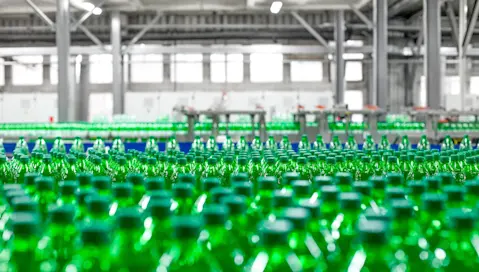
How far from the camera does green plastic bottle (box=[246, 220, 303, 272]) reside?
1.15 metres

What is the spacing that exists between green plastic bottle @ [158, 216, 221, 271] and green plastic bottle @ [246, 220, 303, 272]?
0.33 ft

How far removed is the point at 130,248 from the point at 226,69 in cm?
2066

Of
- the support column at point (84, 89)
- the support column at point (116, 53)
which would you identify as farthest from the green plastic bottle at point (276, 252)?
the support column at point (84, 89)

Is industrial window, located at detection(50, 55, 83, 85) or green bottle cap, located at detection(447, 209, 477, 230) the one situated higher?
industrial window, located at detection(50, 55, 83, 85)

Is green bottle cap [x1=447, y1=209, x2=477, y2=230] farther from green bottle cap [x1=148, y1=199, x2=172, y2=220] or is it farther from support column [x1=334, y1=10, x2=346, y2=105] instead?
support column [x1=334, y1=10, x2=346, y2=105]

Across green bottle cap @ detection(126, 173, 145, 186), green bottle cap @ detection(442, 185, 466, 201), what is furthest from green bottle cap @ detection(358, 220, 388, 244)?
green bottle cap @ detection(126, 173, 145, 186)

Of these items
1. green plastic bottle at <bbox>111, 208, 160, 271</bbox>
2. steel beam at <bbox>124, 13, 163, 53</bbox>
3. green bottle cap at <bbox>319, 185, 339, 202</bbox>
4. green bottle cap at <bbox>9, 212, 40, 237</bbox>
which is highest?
steel beam at <bbox>124, 13, 163, 53</bbox>

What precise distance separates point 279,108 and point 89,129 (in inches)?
372

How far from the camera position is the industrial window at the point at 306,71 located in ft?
72.0

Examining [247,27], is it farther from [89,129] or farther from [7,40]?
[89,129]

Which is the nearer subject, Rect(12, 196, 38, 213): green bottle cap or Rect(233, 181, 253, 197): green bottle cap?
Rect(12, 196, 38, 213): green bottle cap

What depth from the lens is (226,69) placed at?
21.8m

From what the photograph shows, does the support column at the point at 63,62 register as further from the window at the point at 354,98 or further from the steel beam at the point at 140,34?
the window at the point at 354,98

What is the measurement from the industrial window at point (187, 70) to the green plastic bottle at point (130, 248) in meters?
20.7
